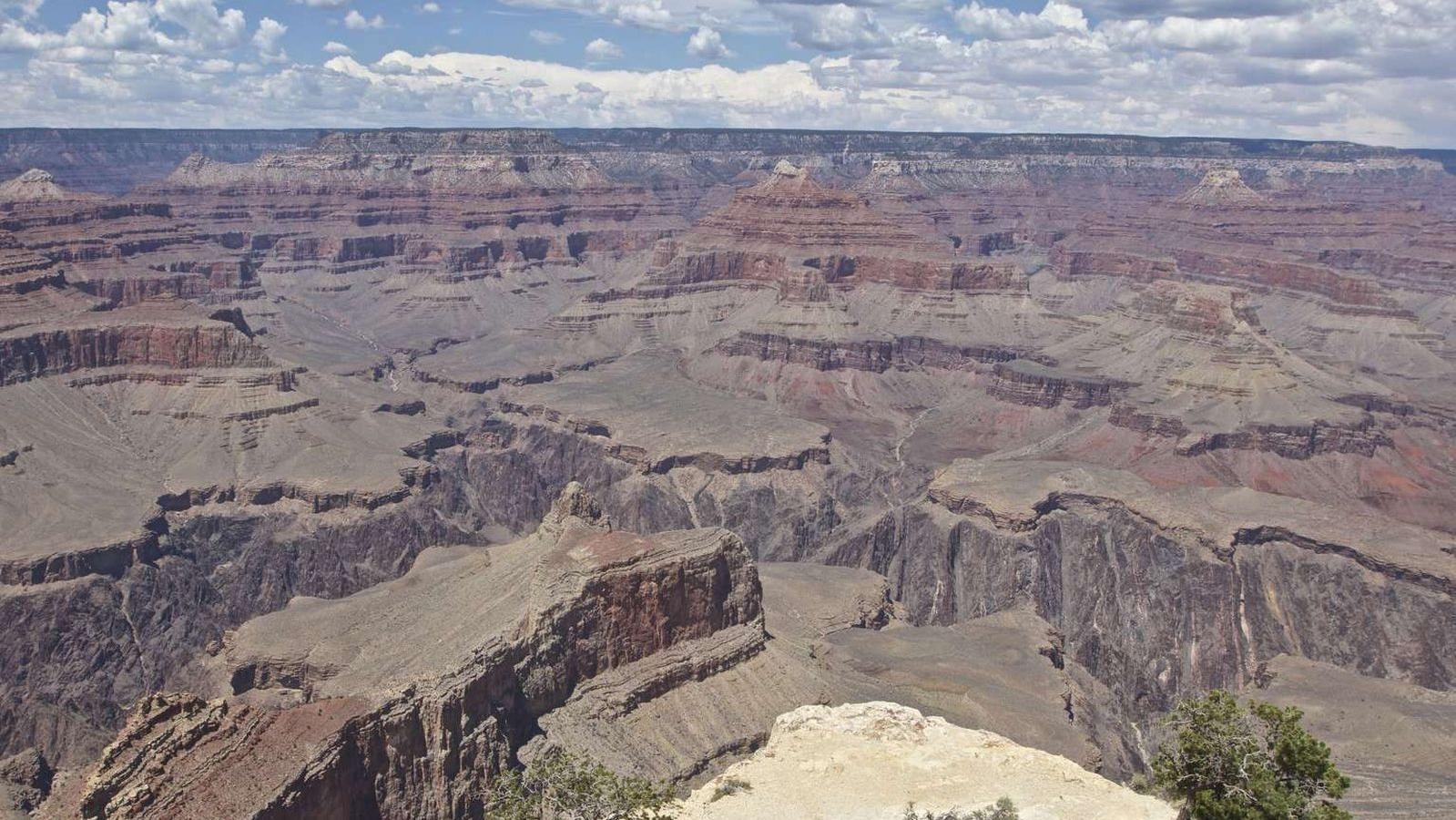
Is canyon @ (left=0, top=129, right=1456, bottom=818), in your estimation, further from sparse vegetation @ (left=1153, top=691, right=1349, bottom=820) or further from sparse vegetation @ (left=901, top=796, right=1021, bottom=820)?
sparse vegetation @ (left=1153, top=691, right=1349, bottom=820)

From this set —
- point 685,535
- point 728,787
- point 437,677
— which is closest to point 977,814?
point 728,787

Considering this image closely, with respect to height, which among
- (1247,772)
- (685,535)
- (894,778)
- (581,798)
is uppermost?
(1247,772)

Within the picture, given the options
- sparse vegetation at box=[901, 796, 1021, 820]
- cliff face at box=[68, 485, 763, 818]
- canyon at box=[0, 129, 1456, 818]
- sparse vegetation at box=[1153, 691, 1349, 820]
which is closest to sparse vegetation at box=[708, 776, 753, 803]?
sparse vegetation at box=[901, 796, 1021, 820]

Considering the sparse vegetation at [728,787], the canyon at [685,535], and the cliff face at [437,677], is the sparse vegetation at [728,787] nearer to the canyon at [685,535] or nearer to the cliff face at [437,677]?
the canyon at [685,535]

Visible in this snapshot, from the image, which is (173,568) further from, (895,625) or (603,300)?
(603,300)

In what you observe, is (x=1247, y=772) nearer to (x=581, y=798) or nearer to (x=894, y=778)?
(x=894, y=778)

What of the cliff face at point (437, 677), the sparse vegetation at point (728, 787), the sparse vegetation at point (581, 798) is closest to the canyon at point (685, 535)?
the cliff face at point (437, 677)
